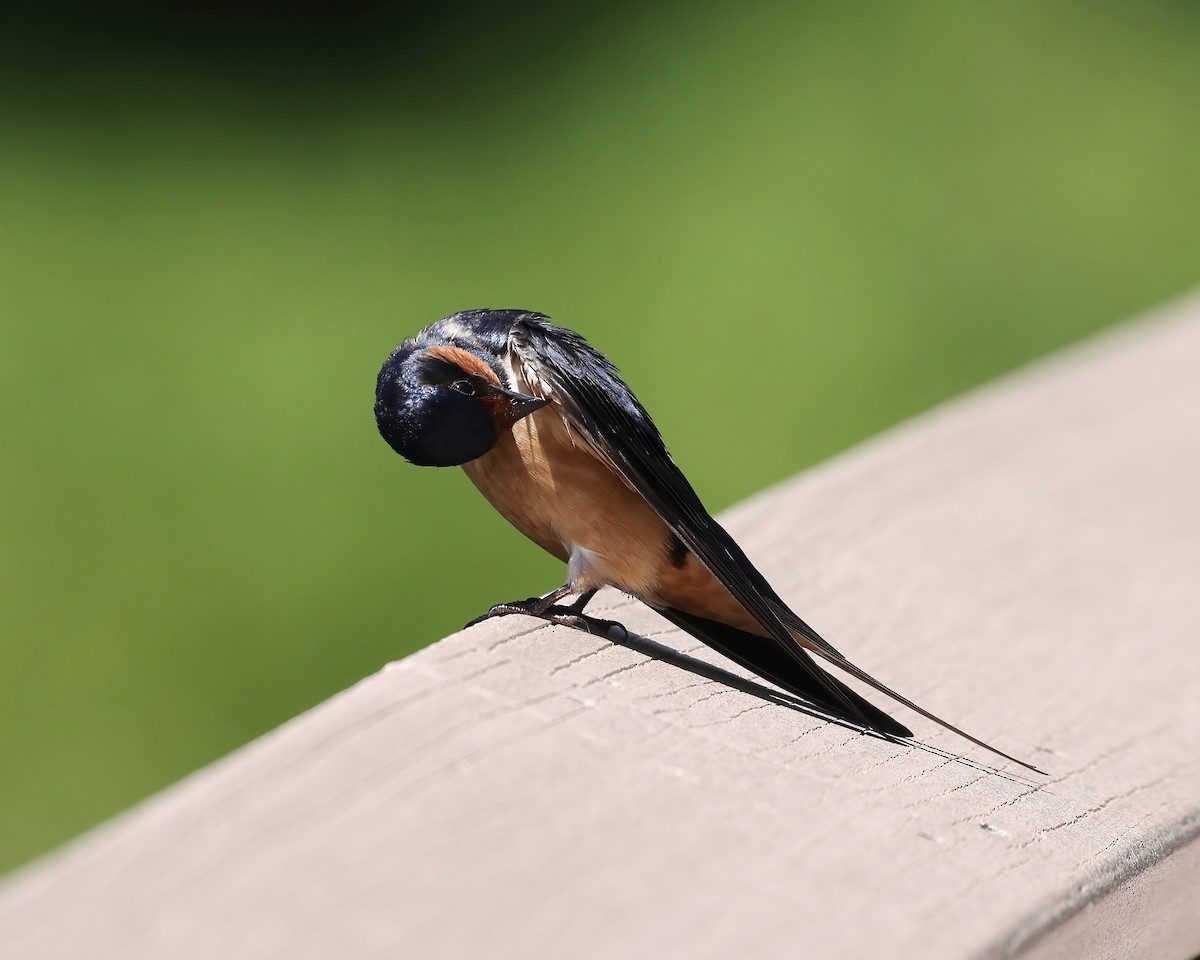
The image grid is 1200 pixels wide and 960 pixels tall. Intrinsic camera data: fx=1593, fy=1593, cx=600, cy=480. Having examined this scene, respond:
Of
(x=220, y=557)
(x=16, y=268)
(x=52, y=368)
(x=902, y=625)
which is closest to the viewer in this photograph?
(x=902, y=625)

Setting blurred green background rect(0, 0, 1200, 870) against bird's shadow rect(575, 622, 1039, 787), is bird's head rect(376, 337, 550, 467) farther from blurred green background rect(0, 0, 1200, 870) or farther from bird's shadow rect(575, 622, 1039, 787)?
blurred green background rect(0, 0, 1200, 870)

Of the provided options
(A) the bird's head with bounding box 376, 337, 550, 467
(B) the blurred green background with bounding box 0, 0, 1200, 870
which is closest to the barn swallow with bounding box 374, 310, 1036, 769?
(A) the bird's head with bounding box 376, 337, 550, 467

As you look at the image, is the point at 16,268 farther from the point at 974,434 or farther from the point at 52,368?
the point at 974,434

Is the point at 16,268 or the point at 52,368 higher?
the point at 16,268

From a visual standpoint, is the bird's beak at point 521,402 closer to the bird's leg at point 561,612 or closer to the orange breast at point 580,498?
the orange breast at point 580,498

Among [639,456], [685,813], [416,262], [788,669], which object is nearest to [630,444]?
[639,456]

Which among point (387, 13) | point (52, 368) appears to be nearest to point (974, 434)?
point (52, 368)
